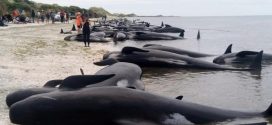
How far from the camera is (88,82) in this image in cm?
827

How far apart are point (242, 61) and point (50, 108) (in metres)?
12.2

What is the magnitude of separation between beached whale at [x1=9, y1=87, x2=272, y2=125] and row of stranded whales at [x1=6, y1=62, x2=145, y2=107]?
32 cm

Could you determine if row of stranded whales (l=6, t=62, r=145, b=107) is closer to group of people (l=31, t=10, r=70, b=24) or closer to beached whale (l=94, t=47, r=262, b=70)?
beached whale (l=94, t=47, r=262, b=70)

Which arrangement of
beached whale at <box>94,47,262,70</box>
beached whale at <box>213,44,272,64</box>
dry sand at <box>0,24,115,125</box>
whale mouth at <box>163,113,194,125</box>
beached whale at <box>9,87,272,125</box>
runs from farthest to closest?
beached whale at <box>213,44,272,64</box>
beached whale at <box>94,47,262,70</box>
dry sand at <box>0,24,115,125</box>
whale mouth at <box>163,113,194,125</box>
beached whale at <box>9,87,272,125</box>

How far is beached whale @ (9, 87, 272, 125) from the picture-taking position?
24.4ft

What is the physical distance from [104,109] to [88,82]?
996 millimetres

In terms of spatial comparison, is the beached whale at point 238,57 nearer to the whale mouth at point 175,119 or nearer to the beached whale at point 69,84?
the beached whale at point 69,84

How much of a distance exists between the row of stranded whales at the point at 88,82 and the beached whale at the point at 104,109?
12.4 inches

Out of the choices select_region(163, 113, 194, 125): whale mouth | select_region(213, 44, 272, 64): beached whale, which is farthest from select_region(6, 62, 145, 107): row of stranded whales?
select_region(213, 44, 272, 64): beached whale

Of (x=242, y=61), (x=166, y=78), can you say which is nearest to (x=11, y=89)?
(x=166, y=78)

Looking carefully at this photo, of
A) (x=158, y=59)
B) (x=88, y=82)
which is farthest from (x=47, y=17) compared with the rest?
(x=88, y=82)

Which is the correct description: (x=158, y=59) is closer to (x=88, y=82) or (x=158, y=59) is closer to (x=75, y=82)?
(x=88, y=82)

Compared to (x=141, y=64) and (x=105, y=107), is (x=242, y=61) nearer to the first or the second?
(x=141, y=64)

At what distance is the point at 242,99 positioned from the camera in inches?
439
